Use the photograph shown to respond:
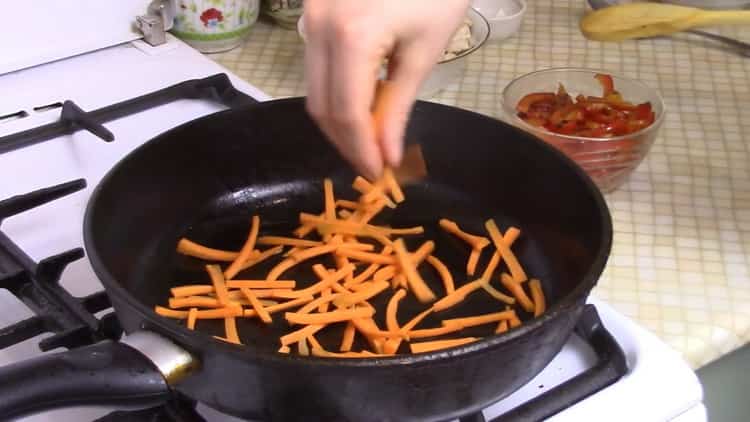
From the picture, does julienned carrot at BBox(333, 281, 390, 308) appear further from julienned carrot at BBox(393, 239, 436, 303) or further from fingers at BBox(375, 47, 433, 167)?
fingers at BBox(375, 47, 433, 167)

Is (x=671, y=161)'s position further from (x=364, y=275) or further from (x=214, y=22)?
(x=214, y=22)

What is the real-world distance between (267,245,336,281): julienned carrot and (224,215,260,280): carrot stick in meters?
0.02

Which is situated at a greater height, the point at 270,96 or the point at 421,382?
the point at 421,382

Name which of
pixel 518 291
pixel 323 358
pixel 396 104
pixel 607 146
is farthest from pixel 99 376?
pixel 607 146

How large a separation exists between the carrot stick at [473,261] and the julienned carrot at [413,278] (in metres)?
0.04

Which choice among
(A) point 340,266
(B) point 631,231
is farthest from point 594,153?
(A) point 340,266

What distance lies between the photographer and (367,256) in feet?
2.23

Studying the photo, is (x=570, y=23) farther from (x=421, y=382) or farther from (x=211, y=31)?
(x=421, y=382)

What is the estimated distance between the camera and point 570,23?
3.87 ft

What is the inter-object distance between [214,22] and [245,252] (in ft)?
1.53

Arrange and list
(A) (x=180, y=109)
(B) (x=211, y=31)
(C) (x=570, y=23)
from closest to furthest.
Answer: (A) (x=180, y=109) → (B) (x=211, y=31) → (C) (x=570, y=23)

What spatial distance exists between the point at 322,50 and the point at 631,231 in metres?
0.41

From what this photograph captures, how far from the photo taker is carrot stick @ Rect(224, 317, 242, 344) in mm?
598

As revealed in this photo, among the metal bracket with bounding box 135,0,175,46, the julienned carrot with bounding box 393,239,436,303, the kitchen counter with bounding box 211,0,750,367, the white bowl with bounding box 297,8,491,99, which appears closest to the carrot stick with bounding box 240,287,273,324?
the julienned carrot with bounding box 393,239,436,303
